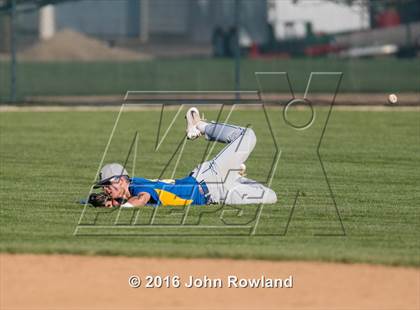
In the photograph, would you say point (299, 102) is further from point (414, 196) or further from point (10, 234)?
point (10, 234)

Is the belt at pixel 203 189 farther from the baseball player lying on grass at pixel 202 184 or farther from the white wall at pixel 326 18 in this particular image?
the white wall at pixel 326 18

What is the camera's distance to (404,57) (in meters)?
42.7

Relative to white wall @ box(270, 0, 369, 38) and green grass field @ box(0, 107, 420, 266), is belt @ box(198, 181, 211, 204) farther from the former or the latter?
white wall @ box(270, 0, 369, 38)

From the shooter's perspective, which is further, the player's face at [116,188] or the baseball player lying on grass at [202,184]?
the baseball player lying on grass at [202,184]

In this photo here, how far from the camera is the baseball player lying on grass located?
44.1 feet

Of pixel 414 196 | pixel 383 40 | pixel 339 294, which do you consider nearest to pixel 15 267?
pixel 339 294

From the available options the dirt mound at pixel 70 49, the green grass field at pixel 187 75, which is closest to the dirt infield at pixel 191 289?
the green grass field at pixel 187 75

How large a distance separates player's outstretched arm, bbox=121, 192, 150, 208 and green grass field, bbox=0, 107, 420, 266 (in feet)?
0.44

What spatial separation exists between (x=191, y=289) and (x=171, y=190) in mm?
3787

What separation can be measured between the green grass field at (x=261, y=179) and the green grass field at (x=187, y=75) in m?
7.70

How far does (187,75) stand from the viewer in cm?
3819

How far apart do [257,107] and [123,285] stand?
849 inches

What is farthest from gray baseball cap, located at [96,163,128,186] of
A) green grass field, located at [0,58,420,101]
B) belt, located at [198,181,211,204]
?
green grass field, located at [0,58,420,101]

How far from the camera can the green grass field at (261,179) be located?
1166 cm
